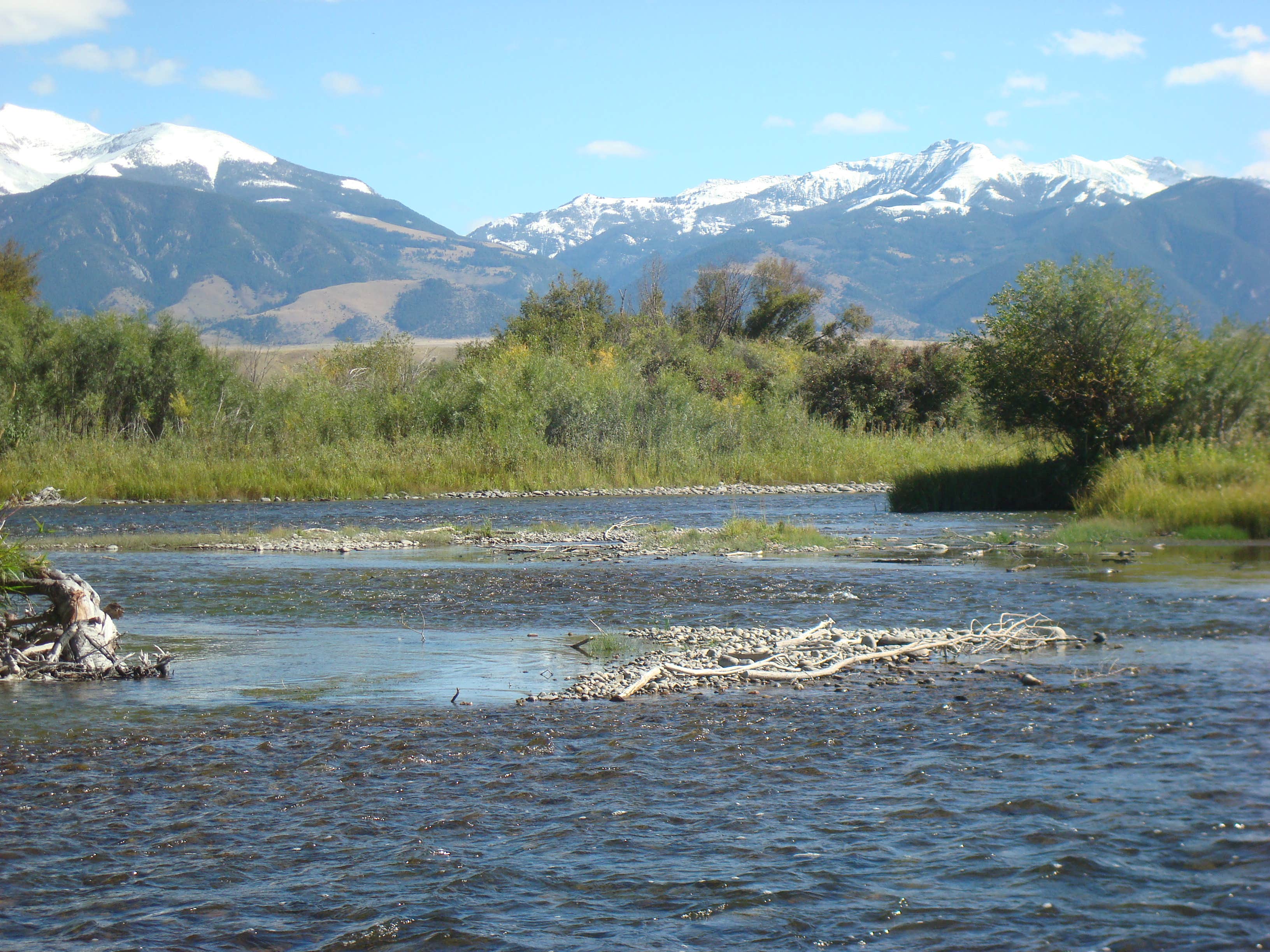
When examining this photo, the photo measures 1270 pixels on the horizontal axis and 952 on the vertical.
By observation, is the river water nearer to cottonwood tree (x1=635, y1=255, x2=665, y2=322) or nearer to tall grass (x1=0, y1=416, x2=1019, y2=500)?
tall grass (x1=0, y1=416, x2=1019, y2=500)

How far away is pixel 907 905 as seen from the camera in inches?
202

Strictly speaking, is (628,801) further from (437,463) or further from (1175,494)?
(437,463)

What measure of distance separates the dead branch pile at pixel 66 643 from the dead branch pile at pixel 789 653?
4258 millimetres

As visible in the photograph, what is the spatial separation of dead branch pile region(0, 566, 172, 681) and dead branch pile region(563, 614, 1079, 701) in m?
4.26

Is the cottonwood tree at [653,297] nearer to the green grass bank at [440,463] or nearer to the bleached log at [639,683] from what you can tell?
the green grass bank at [440,463]

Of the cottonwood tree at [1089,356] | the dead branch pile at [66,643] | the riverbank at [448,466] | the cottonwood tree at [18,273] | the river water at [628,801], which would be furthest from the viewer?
the cottonwood tree at [18,273]

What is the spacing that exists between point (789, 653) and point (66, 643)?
6.72m

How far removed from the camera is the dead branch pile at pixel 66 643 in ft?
33.3

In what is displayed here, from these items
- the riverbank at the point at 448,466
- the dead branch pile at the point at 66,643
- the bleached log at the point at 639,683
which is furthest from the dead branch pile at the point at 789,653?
the riverbank at the point at 448,466

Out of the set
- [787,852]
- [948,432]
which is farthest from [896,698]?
[948,432]

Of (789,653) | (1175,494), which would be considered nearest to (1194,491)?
(1175,494)

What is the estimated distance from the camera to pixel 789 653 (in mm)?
10320

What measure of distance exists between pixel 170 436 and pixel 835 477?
23.9 m

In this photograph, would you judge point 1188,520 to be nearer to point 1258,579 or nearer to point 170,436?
point 1258,579
